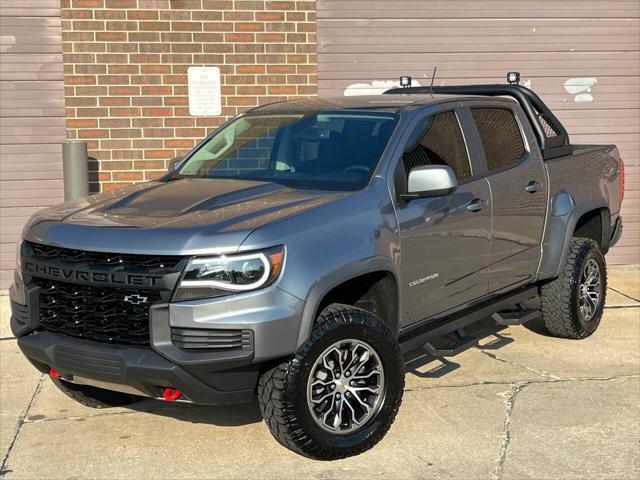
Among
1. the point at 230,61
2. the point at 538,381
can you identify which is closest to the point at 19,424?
the point at 538,381

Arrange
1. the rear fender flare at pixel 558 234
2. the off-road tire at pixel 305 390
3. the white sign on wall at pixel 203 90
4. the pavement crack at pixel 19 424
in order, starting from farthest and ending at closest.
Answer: the white sign on wall at pixel 203 90
the rear fender flare at pixel 558 234
the pavement crack at pixel 19 424
the off-road tire at pixel 305 390

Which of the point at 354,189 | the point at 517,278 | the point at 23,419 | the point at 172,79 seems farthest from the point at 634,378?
the point at 172,79

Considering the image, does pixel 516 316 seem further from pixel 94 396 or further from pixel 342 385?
pixel 94 396

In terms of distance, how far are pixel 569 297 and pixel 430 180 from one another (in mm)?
2290

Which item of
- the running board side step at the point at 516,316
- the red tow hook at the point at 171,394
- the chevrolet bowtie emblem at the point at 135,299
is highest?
the chevrolet bowtie emblem at the point at 135,299

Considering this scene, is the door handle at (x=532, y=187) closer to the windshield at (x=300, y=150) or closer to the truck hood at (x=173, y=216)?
the windshield at (x=300, y=150)

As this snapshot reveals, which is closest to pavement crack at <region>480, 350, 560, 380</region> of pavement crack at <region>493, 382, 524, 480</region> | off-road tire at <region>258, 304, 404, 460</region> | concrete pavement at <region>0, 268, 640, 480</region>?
concrete pavement at <region>0, 268, 640, 480</region>

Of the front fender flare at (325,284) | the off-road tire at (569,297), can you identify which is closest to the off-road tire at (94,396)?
the front fender flare at (325,284)

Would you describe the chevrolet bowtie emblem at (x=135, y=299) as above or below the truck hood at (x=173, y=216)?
below

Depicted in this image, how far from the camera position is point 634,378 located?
20.5 feet

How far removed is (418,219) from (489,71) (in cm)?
512

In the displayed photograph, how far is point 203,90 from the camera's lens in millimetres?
9359

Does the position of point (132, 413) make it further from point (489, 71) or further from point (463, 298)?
point (489, 71)

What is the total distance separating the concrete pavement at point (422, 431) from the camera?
4762 millimetres
